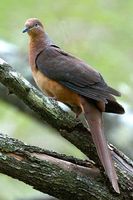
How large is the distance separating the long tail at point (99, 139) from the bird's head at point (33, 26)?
97 cm

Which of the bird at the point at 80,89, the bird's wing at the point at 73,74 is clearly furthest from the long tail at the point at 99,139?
the bird's wing at the point at 73,74

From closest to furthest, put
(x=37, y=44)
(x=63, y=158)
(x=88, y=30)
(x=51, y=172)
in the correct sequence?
(x=51, y=172) < (x=63, y=158) < (x=37, y=44) < (x=88, y=30)

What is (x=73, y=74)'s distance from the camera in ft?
15.9

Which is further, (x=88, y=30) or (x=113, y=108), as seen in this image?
(x=88, y=30)

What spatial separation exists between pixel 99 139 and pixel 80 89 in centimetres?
44

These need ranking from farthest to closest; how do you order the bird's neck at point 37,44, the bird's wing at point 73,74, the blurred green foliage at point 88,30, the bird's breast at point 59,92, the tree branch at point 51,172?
the blurred green foliage at point 88,30
the bird's neck at point 37,44
the bird's breast at point 59,92
the bird's wing at point 73,74
the tree branch at point 51,172

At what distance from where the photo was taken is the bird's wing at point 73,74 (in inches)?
182

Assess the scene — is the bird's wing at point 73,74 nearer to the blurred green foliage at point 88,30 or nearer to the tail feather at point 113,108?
the tail feather at point 113,108

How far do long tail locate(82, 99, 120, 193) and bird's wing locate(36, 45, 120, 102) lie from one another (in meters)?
0.10

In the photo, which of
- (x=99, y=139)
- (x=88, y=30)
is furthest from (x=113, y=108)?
(x=88, y=30)

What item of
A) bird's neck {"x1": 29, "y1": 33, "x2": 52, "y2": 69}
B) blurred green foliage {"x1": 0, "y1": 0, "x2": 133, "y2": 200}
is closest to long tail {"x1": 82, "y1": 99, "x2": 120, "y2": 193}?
bird's neck {"x1": 29, "y1": 33, "x2": 52, "y2": 69}

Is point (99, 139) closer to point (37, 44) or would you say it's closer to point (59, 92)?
point (59, 92)

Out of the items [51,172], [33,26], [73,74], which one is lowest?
[51,172]

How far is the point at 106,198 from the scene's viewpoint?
14.0ft
